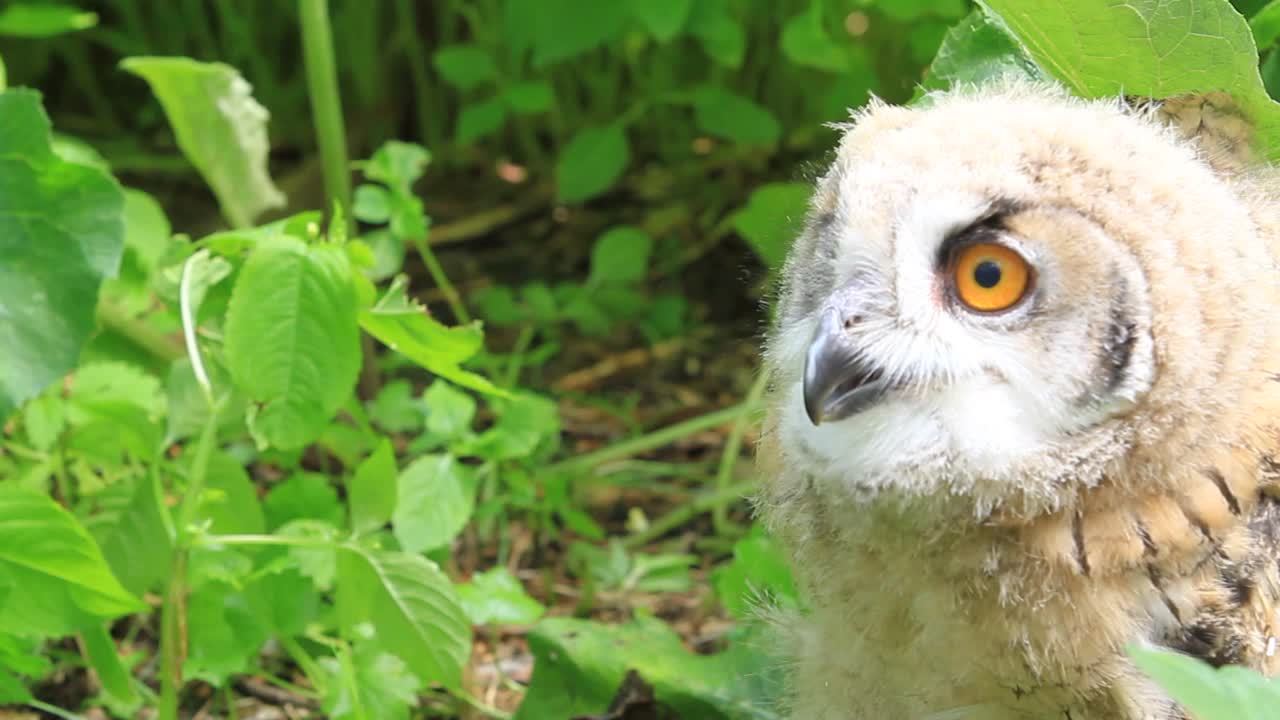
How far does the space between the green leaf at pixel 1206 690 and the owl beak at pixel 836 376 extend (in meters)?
0.53

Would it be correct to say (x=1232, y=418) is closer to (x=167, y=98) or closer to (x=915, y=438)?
(x=915, y=438)

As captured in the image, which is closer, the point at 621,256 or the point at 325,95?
the point at 325,95

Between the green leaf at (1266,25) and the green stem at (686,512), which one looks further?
the green stem at (686,512)

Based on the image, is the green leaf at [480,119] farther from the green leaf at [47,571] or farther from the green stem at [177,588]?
the green leaf at [47,571]

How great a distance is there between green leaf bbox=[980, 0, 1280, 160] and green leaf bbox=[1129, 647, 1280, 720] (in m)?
0.88

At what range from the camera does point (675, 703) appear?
2279mm

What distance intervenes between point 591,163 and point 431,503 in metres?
1.80

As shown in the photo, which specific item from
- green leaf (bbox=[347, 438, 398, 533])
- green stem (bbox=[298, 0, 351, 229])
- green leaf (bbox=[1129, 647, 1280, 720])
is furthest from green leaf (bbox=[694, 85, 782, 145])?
green leaf (bbox=[1129, 647, 1280, 720])

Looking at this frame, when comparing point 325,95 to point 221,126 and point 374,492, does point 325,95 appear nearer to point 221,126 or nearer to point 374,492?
point 221,126

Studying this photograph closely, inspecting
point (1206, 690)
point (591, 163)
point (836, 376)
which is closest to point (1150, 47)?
point (836, 376)

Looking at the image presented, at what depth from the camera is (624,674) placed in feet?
7.67

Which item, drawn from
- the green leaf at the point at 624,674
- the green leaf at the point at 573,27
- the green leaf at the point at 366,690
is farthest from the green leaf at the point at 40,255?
the green leaf at the point at 573,27

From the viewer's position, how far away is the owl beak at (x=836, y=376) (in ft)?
4.94

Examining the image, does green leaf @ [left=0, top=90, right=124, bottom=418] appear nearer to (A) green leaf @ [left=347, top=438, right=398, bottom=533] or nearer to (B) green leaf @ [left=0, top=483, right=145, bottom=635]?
(B) green leaf @ [left=0, top=483, right=145, bottom=635]
